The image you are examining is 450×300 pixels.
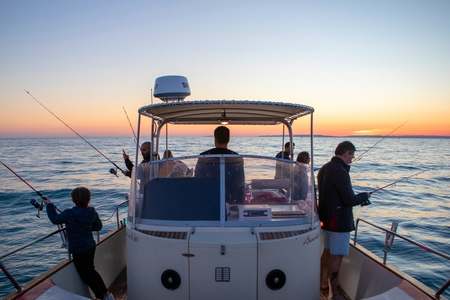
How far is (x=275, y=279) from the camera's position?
366cm

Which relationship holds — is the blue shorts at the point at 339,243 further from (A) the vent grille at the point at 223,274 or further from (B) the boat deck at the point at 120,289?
(A) the vent grille at the point at 223,274

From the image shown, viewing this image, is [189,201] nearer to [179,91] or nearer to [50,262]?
[179,91]

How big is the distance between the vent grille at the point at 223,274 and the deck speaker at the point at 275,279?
0.39 meters

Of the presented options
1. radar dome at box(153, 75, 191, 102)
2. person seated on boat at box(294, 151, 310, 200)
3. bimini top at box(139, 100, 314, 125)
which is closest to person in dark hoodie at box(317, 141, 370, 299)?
person seated on boat at box(294, 151, 310, 200)

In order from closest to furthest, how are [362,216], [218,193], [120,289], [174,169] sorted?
[218,193] < [174,169] < [120,289] < [362,216]

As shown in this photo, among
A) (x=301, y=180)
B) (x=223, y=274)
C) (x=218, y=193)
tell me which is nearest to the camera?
(x=223, y=274)

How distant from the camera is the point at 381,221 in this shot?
16453 mm

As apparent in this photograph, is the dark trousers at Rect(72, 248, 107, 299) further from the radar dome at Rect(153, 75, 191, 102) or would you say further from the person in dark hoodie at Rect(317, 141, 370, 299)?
the person in dark hoodie at Rect(317, 141, 370, 299)

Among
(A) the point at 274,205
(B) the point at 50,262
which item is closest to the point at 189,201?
(A) the point at 274,205

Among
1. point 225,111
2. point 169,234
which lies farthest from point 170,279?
point 225,111

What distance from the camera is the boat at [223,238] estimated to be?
11.7 feet

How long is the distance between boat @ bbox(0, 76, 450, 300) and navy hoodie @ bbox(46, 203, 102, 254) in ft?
1.15

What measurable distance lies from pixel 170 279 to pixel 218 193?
0.98 meters

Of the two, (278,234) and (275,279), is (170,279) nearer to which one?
(275,279)
